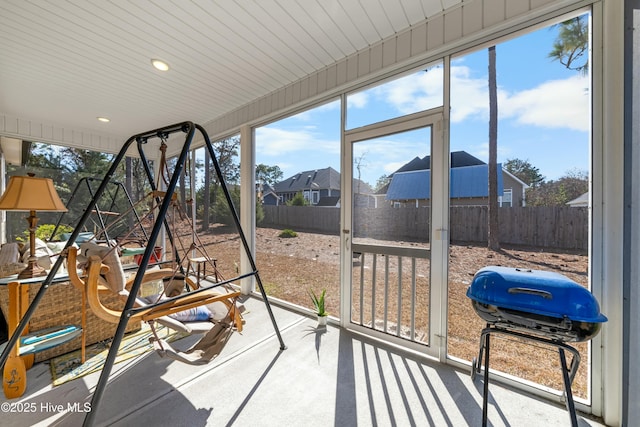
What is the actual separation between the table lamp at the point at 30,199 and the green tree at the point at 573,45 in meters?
4.14

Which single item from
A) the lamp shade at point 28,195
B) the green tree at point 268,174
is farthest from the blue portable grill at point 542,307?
the lamp shade at point 28,195

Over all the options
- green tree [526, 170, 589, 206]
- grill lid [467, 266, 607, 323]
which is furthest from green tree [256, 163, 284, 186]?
grill lid [467, 266, 607, 323]

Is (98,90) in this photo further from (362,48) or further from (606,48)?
(606,48)

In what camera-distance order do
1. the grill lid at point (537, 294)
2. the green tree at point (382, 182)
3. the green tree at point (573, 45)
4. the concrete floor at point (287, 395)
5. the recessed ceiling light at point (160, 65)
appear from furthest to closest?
the recessed ceiling light at point (160, 65) → the green tree at point (382, 182) → the green tree at point (573, 45) → the concrete floor at point (287, 395) → the grill lid at point (537, 294)

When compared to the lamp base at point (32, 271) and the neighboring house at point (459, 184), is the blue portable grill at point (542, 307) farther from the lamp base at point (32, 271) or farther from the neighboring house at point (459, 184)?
the lamp base at point (32, 271)

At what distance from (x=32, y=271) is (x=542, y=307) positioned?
3640 mm

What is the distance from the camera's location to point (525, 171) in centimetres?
192

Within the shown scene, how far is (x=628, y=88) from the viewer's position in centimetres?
146

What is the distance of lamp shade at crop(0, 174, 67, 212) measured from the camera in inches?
82.7

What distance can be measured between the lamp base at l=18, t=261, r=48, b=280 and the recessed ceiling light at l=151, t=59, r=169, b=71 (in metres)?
2.19

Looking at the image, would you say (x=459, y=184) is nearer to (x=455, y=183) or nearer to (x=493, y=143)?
(x=455, y=183)

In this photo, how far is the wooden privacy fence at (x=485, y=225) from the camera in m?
1.80

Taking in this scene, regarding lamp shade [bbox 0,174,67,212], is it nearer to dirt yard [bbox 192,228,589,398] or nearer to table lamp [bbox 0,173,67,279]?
table lamp [bbox 0,173,67,279]

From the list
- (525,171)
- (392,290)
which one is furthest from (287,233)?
(525,171)
